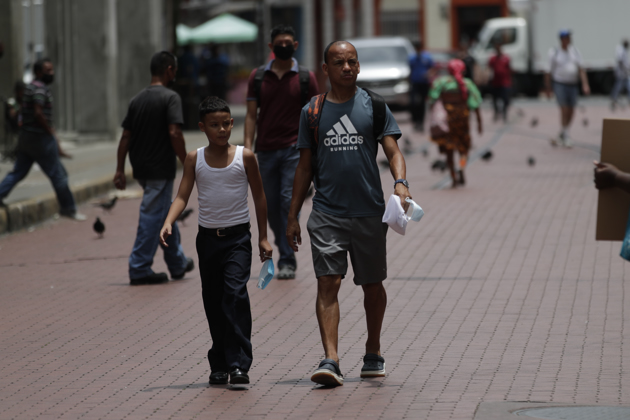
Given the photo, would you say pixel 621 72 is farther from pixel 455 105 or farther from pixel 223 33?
pixel 455 105

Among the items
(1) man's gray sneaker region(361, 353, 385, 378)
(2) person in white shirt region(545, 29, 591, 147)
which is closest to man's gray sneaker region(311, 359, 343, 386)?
(1) man's gray sneaker region(361, 353, 385, 378)

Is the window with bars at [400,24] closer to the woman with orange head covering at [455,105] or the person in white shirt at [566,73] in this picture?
the person in white shirt at [566,73]

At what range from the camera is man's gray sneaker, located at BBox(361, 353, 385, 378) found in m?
6.01

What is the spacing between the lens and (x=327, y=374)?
5.70 m

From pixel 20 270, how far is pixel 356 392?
524 cm

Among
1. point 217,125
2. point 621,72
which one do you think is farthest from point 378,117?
point 621,72

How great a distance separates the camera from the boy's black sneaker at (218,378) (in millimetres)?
5965

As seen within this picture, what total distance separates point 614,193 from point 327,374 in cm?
165

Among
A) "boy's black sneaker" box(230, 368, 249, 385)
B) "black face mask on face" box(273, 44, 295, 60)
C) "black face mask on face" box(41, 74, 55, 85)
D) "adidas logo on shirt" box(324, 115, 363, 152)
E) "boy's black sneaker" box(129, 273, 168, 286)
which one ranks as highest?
"black face mask on face" box(273, 44, 295, 60)

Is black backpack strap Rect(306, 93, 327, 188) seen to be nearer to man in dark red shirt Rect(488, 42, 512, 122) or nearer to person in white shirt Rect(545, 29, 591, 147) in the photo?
person in white shirt Rect(545, 29, 591, 147)

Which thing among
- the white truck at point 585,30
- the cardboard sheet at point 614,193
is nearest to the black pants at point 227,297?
the cardboard sheet at point 614,193

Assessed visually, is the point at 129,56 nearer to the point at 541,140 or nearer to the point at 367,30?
the point at 541,140

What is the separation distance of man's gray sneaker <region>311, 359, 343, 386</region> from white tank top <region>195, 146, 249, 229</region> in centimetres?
90

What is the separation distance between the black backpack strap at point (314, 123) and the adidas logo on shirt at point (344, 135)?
0.09m
